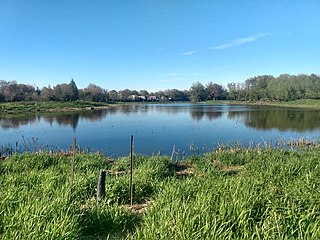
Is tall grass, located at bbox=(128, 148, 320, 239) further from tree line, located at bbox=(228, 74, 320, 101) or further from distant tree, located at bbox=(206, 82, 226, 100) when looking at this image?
distant tree, located at bbox=(206, 82, 226, 100)

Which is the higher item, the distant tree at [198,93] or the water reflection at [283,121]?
the distant tree at [198,93]

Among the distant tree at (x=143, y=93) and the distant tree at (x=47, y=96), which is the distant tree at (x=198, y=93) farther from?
the distant tree at (x=47, y=96)

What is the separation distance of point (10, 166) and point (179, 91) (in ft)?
411

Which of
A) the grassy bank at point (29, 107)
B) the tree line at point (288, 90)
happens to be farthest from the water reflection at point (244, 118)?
the tree line at point (288, 90)

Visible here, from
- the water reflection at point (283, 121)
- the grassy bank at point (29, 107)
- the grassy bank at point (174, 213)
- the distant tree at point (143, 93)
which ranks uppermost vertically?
the distant tree at point (143, 93)

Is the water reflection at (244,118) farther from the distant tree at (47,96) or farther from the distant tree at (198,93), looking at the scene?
the distant tree at (198,93)

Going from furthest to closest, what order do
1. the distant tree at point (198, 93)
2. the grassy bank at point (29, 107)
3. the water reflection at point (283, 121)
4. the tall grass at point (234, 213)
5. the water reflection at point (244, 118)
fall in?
1. the distant tree at point (198, 93)
2. the grassy bank at point (29, 107)
3. the water reflection at point (244, 118)
4. the water reflection at point (283, 121)
5. the tall grass at point (234, 213)

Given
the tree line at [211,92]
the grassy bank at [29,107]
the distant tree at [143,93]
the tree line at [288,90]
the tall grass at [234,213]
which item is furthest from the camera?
the distant tree at [143,93]


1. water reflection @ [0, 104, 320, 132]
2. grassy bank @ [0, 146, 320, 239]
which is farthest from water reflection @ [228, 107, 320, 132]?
grassy bank @ [0, 146, 320, 239]

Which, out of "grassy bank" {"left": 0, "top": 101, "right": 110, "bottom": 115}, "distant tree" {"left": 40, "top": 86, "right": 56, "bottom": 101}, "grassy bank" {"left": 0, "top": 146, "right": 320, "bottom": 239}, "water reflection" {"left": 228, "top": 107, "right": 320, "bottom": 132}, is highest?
"distant tree" {"left": 40, "top": 86, "right": 56, "bottom": 101}

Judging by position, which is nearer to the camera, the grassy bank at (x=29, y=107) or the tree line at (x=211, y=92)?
the grassy bank at (x=29, y=107)

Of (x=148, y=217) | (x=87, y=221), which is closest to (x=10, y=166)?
(x=87, y=221)

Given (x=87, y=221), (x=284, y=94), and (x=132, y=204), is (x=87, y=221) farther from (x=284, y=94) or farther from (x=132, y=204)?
(x=284, y=94)

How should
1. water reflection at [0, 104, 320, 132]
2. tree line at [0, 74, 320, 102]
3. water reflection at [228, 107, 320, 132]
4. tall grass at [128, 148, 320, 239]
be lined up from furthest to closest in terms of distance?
1. tree line at [0, 74, 320, 102]
2. water reflection at [0, 104, 320, 132]
3. water reflection at [228, 107, 320, 132]
4. tall grass at [128, 148, 320, 239]
